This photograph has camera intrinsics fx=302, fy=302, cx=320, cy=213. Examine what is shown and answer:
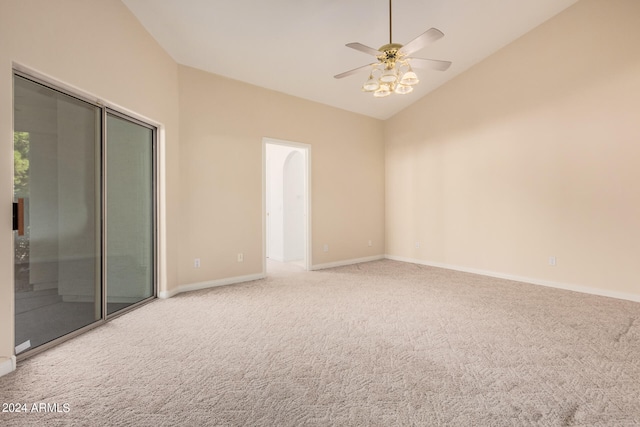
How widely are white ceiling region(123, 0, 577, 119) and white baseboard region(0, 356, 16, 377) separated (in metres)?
3.29

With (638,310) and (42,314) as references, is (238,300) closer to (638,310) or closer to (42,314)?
(42,314)

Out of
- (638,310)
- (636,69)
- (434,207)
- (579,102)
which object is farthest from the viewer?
(434,207)

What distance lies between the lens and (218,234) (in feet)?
14.3

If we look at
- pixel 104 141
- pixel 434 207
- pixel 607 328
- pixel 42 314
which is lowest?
pixel 607 328

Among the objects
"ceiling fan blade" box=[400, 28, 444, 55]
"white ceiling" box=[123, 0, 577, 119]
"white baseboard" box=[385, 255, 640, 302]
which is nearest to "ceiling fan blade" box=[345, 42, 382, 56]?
"ceiling fan blade" box=[400, 28, 444, 55]

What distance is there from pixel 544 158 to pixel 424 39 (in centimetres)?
303

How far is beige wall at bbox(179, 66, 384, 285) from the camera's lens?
4.15 m

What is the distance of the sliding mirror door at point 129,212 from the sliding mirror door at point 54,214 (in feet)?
0.67

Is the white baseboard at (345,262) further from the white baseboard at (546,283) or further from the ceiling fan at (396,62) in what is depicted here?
the ceiling fan at (396,62)

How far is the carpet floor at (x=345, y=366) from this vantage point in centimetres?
163

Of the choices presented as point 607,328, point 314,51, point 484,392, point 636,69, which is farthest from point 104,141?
point 636,69

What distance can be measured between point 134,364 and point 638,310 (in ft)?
16.3

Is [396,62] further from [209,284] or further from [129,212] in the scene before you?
[209,284]

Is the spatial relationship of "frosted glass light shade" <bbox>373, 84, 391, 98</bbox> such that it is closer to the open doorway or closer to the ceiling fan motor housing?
the ceiling fan motor housing
